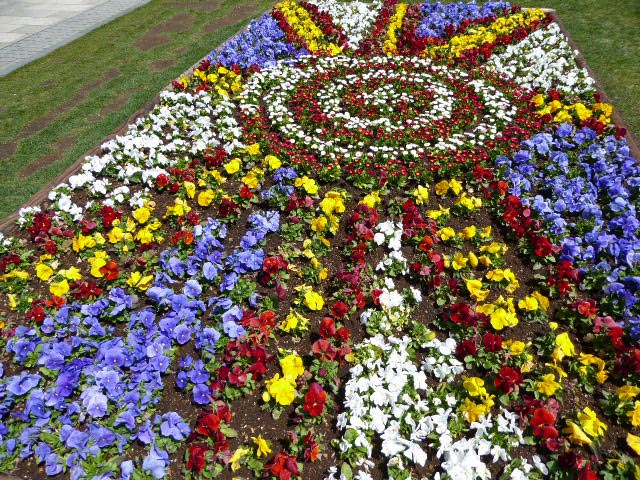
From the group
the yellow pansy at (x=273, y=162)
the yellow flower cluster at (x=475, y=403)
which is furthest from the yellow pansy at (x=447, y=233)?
the yellow pansy at (x=273, y=162)

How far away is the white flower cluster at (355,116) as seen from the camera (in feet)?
21.0

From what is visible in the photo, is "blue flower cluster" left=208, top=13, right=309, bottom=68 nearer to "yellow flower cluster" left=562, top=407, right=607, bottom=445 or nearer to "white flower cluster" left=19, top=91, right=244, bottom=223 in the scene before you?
"white flower cluster" left=19, top=91, right=244, bottom=223

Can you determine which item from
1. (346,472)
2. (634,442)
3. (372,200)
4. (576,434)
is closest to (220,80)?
(372,200)

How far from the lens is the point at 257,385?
3832 millimetres

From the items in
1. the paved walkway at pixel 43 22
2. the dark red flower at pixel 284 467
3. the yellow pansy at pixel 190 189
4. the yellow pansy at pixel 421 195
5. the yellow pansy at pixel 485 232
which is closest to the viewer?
the dark red flower at pixel 284 467

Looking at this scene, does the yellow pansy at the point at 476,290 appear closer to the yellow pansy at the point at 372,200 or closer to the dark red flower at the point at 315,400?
the yellow pansy at the point at 372,200

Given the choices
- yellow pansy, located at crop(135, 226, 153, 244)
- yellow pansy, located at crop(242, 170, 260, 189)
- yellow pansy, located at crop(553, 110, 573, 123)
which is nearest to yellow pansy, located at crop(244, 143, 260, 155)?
yellow pansy, located at crop(242, 170, 260, 189)

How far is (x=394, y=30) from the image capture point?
10.1 m

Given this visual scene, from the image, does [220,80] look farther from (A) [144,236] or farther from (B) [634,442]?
(B) [634,442]

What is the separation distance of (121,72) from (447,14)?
25.5ft

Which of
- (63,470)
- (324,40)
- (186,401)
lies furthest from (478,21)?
(63,470)

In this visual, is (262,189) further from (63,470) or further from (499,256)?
(63,470)

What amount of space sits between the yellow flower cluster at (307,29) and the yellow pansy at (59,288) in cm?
696

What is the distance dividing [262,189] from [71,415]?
3.35 metres
